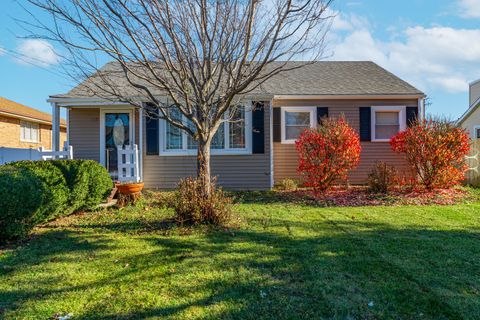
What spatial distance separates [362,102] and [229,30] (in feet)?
23.3

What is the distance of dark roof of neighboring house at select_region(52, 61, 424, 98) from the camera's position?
10844mm

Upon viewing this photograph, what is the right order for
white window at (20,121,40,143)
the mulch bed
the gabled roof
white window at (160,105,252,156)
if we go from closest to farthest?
the mulch bed, white window at (160,105,252,156), the gabled roof, white window at (20,121,40,143)

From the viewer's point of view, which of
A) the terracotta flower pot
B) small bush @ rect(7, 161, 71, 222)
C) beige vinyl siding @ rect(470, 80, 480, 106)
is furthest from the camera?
beige vinyl siding @ rect(470, 80, 480, 106)

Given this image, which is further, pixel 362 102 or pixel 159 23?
pixel 362 102

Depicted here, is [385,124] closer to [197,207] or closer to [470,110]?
[197,207]

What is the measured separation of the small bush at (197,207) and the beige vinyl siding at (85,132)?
20.7 feet

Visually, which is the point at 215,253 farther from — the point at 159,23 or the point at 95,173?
the point at 95,173

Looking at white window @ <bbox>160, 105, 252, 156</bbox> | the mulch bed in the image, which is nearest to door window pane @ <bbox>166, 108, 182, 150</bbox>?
white window @ <bbox>160, 105, 252, 156</bbox>

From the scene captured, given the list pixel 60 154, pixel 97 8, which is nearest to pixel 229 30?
pixel 97 8

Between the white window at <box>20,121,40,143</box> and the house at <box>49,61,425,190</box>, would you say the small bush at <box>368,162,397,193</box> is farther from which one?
the white window at <box>20,121,40,143</box>

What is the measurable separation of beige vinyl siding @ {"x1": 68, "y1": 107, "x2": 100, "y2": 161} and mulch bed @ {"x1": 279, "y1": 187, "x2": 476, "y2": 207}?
6.28m

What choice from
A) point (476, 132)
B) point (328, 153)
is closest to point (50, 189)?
point (328, 153)

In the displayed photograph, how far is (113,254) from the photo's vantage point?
4098 mm

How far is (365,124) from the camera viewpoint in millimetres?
11000
